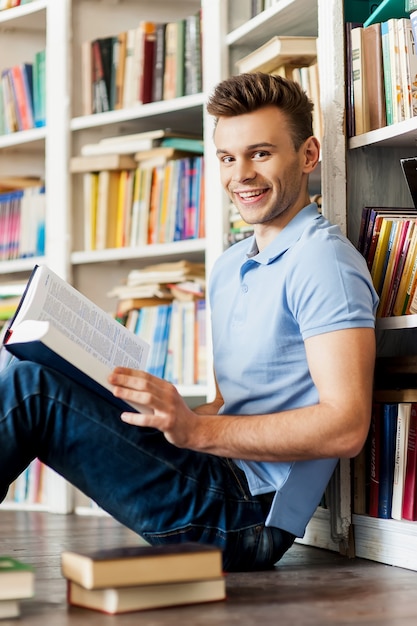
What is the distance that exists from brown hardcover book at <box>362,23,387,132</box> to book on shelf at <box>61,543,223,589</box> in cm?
103

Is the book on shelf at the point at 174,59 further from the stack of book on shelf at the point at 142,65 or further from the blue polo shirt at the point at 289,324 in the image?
the blue polo shirt at the point at 289,324

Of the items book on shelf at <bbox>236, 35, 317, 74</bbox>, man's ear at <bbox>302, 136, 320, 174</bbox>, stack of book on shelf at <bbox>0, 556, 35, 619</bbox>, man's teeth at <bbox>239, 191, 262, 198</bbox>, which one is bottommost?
stack of book on shelf at <bbox>0, 556, 35, 619</bbox>

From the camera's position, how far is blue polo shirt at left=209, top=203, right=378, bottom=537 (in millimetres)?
1666

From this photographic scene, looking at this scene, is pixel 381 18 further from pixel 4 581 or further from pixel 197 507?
pixel 4 581

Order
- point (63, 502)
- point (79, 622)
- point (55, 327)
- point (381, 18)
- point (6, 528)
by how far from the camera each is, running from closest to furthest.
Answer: point (79, 622) < point (55, 327) < point (381, 18) < point (6, 528) < point (63, 502)

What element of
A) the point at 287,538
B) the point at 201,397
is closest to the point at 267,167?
the point at 287,538

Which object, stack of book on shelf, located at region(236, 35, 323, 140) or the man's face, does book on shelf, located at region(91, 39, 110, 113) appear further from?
the man's face

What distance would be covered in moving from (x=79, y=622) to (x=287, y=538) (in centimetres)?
56

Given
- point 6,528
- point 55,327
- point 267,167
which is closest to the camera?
point 55,327

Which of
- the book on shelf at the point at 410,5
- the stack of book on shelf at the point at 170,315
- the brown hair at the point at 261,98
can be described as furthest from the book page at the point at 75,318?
the stack of book on shelf at the point at 170,315

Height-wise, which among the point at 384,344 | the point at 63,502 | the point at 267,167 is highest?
the point at 267,167

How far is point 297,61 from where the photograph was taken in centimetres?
241

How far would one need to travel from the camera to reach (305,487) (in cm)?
176

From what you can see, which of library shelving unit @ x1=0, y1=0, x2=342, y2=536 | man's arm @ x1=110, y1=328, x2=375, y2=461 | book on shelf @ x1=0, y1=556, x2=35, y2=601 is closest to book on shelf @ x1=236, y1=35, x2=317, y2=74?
library shelving unit @ x1=0, y1=0, x2=342, y2=536
